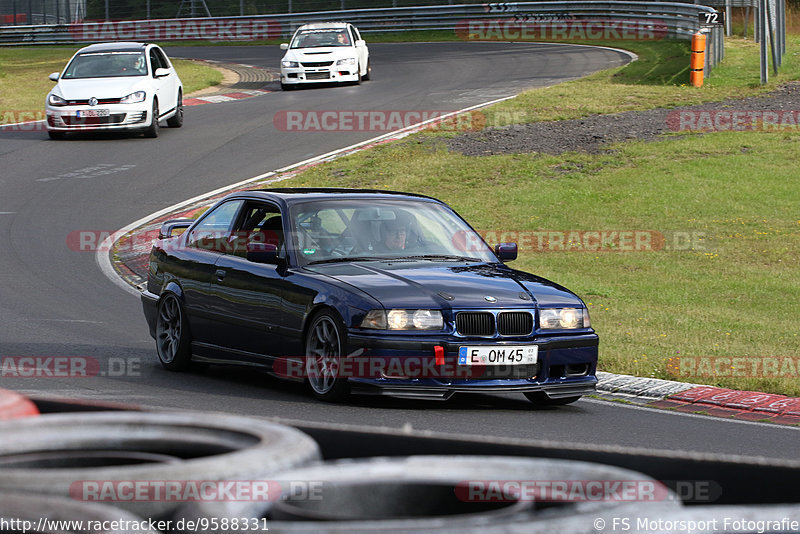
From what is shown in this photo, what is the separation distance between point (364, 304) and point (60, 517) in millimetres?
5086

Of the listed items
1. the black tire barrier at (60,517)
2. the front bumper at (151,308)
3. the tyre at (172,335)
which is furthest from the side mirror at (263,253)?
the black tire barrier at (60,517)

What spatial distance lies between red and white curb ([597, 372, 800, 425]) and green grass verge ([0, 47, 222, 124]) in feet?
69.6

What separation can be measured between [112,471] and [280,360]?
5.37 m

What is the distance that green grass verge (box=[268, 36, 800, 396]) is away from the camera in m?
11.1

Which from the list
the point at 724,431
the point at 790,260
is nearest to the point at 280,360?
the point at 724,431

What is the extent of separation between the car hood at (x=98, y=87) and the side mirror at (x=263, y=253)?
16186mm

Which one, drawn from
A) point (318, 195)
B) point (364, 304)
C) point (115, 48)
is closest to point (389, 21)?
point (115, 48)

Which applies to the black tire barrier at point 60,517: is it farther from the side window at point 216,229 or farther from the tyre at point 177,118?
the tyre at point 177,118

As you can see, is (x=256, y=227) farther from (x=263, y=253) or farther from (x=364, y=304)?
A: (x=364, y=304)

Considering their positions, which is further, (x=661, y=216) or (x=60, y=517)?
(x=661, y=216)

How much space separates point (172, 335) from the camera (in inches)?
391

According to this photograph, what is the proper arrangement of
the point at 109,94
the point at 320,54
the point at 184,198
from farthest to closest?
1. the point at 320,54
2. the point at 109,94
3. the point at 184,198

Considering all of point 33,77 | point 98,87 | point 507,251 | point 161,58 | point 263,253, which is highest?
point 161,58

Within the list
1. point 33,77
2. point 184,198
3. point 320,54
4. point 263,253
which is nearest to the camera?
point 263,253
